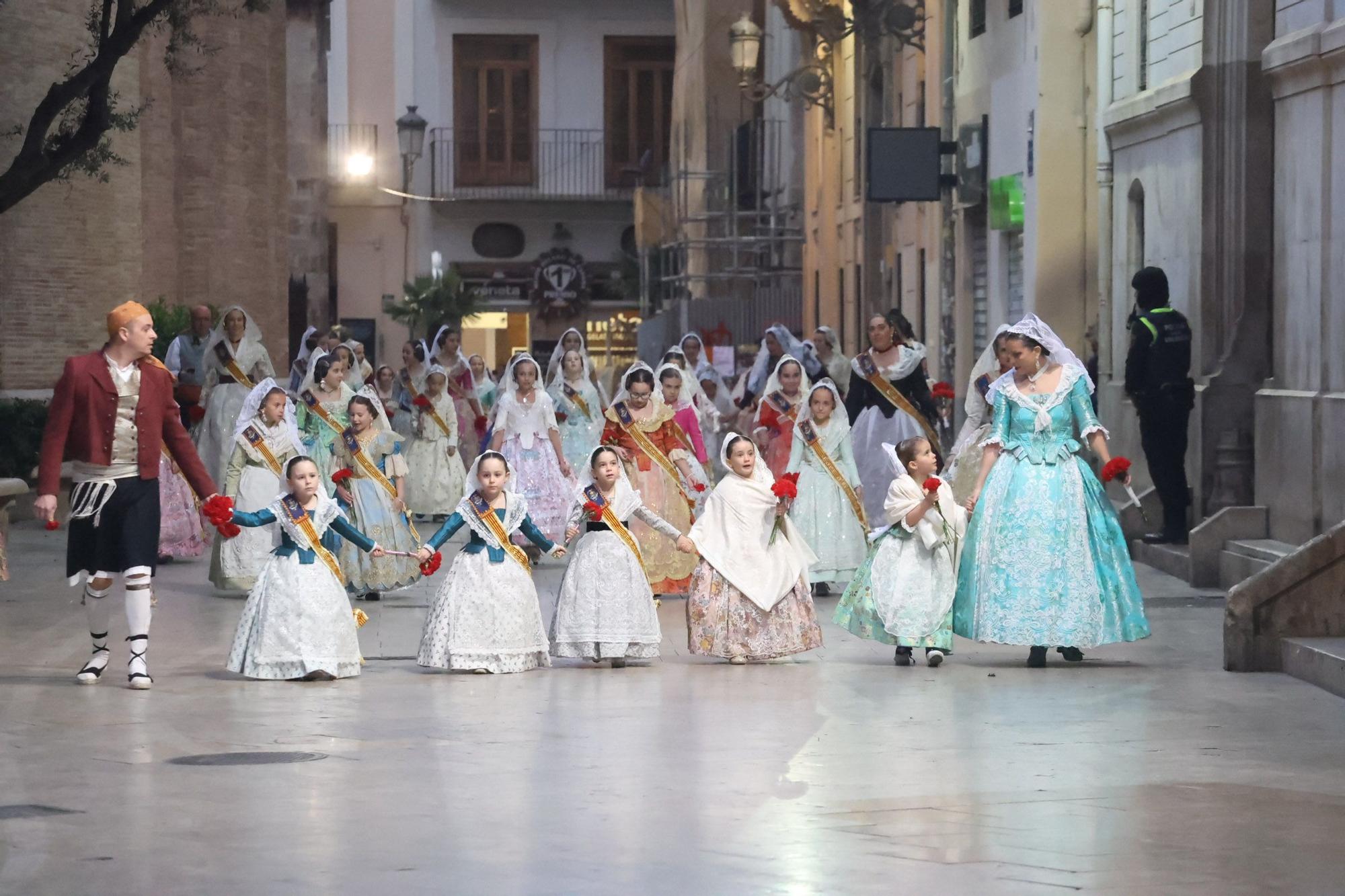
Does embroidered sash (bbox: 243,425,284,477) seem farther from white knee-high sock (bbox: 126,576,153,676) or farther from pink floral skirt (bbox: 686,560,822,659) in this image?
pink floral skirt (bbox: 686,560,822,659)

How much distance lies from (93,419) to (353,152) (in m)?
44.1

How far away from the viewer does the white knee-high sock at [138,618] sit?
39.1ft

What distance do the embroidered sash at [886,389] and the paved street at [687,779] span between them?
477 cm

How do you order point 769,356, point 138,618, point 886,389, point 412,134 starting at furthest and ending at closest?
point 412,134 → point 769,356 → point 886,389 → point 138,618

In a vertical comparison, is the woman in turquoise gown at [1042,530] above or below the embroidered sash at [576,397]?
below

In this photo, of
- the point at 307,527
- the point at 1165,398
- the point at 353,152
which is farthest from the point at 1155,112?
the point at 353,152

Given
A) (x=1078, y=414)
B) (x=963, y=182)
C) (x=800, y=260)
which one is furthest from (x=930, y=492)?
(x=800, y=260)

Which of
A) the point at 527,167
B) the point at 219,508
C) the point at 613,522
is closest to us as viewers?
the point at 219,508

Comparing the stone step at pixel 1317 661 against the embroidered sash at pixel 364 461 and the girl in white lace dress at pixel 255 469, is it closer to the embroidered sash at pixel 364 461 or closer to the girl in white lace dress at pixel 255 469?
the embroidered sash at pixel 364 461

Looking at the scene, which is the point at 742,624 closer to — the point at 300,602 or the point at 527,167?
the point at 300,602

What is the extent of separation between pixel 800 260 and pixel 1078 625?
28.7 m

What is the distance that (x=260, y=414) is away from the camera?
16391mm

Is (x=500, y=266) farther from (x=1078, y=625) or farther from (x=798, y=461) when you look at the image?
(x=1078, y=625)

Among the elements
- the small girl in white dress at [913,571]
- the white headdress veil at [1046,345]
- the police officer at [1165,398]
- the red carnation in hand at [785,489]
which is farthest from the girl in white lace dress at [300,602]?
the police officer at [1165,398]
